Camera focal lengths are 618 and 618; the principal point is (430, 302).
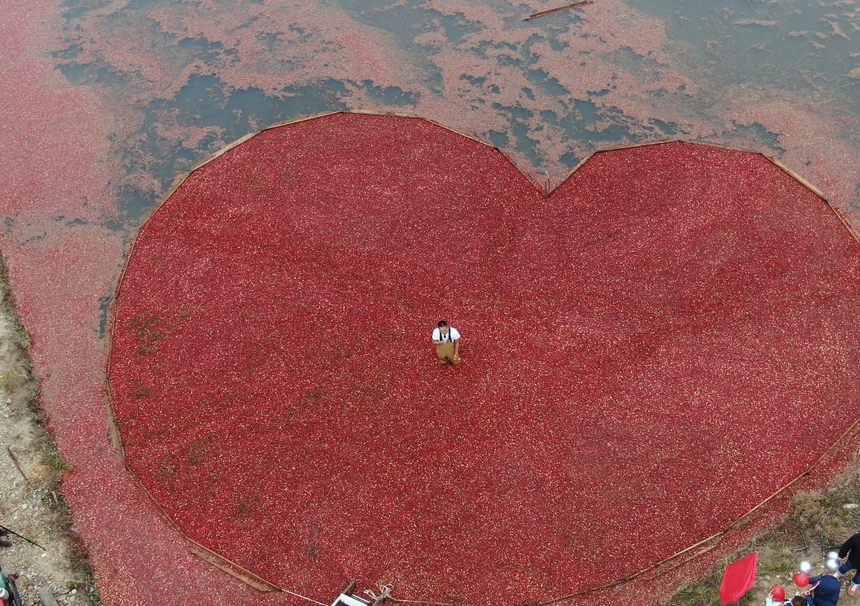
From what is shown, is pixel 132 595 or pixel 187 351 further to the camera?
pixel 187 351

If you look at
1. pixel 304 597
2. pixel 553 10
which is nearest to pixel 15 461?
pixel 304 597

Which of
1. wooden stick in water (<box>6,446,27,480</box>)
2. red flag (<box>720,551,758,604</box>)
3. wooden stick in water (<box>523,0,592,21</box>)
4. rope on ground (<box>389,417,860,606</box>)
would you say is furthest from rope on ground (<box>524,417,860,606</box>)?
wooden stick in water (<box>523,0,592,21</box>)

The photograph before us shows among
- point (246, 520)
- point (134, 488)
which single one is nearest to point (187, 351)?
point (134, 488)

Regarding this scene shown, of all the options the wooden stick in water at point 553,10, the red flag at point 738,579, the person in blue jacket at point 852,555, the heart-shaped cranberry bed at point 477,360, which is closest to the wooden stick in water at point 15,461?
the heart-shaped cranberry bed at point 477,360

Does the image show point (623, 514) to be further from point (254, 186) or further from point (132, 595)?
point (254, 186)

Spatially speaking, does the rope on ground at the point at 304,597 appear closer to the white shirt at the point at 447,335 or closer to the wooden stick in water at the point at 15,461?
the white shirt at the point at 447,335
